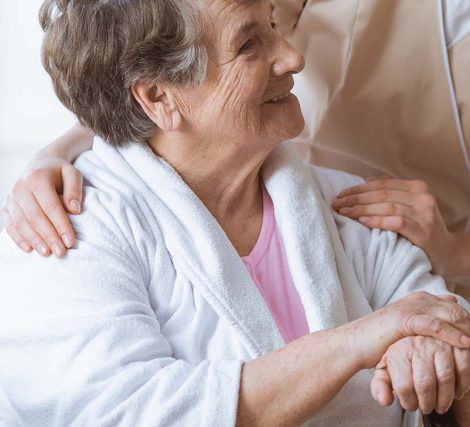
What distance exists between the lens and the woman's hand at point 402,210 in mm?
1902

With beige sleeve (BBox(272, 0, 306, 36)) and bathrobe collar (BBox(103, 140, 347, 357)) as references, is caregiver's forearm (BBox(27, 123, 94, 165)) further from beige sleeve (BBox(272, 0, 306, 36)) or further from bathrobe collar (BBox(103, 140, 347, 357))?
beige sleeve (BBox(272, 0, 306, 36))

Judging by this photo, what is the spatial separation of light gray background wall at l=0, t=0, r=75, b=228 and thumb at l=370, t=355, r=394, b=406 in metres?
1.41

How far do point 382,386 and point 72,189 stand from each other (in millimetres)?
643

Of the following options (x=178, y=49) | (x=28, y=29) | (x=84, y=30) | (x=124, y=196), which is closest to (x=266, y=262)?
A: (x=124, y=196)

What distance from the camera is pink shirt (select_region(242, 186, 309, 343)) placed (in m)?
1.79

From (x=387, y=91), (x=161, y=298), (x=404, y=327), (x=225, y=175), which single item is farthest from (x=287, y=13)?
(x=404, y=327)

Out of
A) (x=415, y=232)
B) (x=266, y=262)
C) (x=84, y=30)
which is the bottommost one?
(x=415, y=232)

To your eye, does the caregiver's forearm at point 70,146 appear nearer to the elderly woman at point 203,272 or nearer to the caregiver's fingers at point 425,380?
the elderly woman at point 203,272

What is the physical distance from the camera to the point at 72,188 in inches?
66.7

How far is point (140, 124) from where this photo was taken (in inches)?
69.3

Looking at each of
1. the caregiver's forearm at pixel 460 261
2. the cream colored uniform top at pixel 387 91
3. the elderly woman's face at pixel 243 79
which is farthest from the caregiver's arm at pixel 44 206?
the caregiver's forearm at pixel 460 261

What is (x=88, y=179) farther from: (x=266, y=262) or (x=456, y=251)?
(x=456, y=251)

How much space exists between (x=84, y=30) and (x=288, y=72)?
38 cm

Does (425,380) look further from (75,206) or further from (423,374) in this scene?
(75,206)
